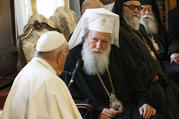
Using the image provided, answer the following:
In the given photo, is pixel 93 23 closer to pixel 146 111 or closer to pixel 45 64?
pixel 146 111

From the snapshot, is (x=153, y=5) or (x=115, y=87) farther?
(x=153, y=5)

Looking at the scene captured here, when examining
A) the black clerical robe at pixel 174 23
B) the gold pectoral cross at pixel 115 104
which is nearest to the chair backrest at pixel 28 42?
the gold pectoral cross at pixel 115 104

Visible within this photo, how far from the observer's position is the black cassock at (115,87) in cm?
295

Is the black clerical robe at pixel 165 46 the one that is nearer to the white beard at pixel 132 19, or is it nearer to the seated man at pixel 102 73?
the white beard at pixel 132 19

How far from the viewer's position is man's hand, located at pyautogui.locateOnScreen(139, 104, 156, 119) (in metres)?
2.88

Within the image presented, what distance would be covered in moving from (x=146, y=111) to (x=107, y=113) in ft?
1.32

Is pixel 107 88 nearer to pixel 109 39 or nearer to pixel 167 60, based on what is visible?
pixel 109 39

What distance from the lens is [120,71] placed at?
316 cm

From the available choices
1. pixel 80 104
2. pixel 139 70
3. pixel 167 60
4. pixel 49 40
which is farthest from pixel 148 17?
pixel 49 40

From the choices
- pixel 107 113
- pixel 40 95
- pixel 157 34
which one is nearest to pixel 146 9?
pixel 157 34

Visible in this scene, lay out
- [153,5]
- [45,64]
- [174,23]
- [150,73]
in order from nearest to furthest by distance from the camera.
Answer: [45,64]
[150,73]
[153,5]
[174,23]

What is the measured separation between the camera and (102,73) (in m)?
3.13

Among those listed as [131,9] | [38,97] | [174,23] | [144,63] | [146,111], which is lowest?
[146,111]

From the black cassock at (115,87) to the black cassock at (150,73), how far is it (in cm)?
14
